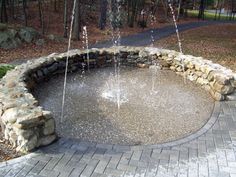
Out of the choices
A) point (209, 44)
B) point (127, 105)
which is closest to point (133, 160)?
point (127, 105)

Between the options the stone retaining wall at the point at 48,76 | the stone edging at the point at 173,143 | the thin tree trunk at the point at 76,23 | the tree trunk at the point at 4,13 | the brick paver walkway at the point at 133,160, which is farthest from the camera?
the tree trunk at the point at 4,13

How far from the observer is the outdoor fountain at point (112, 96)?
5.61 metres

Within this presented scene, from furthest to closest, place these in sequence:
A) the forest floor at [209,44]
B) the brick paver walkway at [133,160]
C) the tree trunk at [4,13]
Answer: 1. the tree trunk at [4,13]
2. the forest floor at [209,44]
3. the brick paver walkway at [133,160]

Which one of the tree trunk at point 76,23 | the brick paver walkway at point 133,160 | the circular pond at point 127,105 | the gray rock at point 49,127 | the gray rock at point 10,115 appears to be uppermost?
the tree trunk at point 76,23

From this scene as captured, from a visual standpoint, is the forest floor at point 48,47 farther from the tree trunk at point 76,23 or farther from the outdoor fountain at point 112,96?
the outdoor fountain at point 112,96

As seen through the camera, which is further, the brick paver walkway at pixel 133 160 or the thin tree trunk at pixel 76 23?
the thin tree trunk at pixel 76 23

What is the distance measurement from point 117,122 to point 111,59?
443 cm

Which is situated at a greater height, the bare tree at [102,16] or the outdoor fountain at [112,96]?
the bare tree at [102,16]

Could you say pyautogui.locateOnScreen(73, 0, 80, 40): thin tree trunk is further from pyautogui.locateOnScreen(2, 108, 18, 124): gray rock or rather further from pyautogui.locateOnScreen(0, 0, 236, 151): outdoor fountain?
pyautogui.locateOnScreen(2, 108, 18, 124): gray rock

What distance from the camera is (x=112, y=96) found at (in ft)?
25.8

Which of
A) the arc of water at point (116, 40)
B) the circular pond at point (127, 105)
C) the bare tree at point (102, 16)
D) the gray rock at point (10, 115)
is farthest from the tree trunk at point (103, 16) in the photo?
the gray rock at point (10, 115)

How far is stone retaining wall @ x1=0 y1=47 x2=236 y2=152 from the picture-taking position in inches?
206

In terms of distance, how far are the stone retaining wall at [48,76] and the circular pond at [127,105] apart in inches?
11.5

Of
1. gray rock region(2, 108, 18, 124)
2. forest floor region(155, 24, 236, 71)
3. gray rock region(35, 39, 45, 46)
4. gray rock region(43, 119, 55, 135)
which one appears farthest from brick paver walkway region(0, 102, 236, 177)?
gray rock region(35, 39, 45, 46)
